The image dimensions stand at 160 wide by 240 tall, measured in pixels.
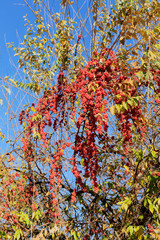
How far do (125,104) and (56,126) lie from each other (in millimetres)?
913

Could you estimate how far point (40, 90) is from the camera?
3.28m

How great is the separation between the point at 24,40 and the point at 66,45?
2.37 ft

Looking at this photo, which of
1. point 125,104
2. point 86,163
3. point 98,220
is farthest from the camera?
point 98,220

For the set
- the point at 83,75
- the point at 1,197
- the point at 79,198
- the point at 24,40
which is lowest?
the point at 79,198

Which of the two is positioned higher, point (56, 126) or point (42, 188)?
point (56, 126)

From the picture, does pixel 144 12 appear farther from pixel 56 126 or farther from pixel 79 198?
pixel 79 198

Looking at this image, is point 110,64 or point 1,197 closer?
point 110,64

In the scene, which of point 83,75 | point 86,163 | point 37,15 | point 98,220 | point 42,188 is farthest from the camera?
point 42,188

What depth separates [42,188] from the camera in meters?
3.40

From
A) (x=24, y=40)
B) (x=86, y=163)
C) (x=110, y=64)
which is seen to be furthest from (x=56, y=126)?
(x=24, y=40)

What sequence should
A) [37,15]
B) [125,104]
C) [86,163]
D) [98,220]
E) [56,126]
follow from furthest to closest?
[37,15] < [98,220] < [56,126] < [86,163] < [125,104]

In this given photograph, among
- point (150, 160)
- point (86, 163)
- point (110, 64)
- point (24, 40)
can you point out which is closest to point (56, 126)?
point (86, 163)

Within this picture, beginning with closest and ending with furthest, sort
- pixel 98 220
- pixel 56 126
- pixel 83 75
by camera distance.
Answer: pixel 83 75 < pixel 56 126 < pixel 98 220

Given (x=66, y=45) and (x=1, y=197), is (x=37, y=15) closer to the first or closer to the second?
(x=66, y=45)
